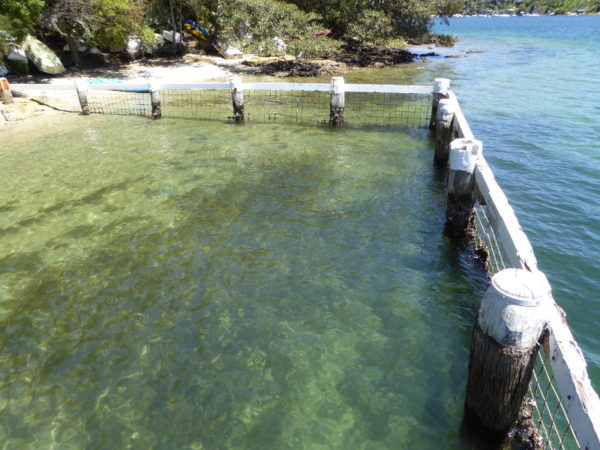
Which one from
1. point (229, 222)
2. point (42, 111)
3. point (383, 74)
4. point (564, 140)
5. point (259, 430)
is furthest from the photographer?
point (383, 74)

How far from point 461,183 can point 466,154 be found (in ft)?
1.96

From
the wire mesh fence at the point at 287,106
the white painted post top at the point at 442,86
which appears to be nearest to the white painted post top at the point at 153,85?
the wire mesh fence at the point at 287,106

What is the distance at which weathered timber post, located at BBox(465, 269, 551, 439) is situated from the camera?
378 cm

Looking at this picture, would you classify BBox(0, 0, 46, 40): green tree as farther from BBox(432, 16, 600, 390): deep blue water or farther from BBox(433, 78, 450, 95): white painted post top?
BBox(432, 16, 600, 390): deep blue water

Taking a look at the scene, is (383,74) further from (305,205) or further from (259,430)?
(259,430)

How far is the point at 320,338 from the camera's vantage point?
20.8 feet

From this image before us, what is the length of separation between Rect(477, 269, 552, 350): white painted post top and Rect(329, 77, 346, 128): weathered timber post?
13.7m

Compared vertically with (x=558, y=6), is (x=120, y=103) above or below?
below

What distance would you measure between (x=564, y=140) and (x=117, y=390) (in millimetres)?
16898

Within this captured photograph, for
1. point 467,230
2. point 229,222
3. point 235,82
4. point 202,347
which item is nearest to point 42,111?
point 235,82

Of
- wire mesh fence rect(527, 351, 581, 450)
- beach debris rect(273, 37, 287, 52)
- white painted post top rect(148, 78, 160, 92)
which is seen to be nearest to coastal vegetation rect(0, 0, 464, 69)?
beach debris rect(273, 37, 287, 52)

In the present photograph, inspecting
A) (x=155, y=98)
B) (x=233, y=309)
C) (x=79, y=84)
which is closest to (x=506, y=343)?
(x=233, y=309)

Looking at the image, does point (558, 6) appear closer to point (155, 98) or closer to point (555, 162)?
point (555, 162)

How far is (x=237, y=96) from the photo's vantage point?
1802 cm
